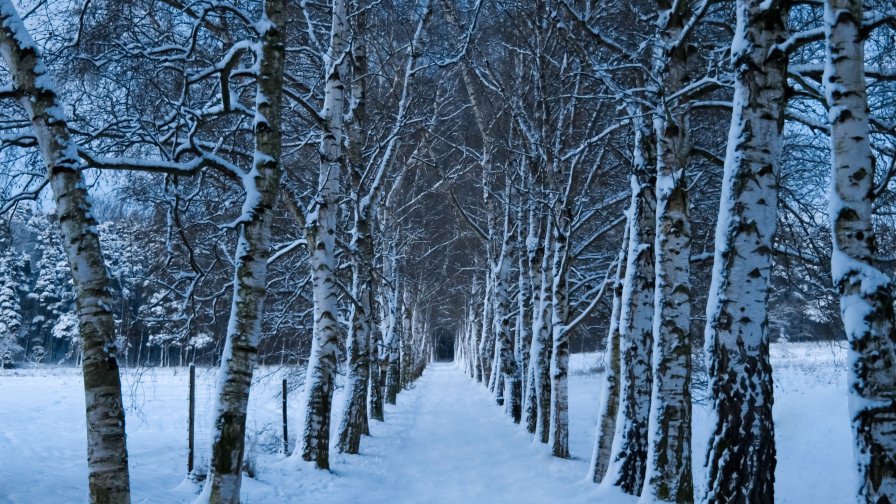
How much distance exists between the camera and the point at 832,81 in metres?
4.26

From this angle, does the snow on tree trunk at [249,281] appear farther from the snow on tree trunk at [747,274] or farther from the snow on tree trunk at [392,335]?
the snow on tree trunk at [392,335]

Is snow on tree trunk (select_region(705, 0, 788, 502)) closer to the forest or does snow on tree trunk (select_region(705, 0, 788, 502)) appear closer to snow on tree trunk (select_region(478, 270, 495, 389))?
the forest

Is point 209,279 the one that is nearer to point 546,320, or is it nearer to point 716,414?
point 546,320

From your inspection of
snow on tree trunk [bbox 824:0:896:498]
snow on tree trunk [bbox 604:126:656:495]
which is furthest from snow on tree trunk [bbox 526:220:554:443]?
snow on tree trunk [bbox 824:0:896:498]

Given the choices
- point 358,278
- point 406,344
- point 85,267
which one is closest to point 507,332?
point 358,278

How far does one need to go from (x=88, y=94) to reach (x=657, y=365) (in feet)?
22.1

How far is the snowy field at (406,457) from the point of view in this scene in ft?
25.4

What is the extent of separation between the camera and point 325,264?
9.35m

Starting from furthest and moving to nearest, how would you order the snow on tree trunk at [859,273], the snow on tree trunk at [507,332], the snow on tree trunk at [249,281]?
the snow on tree trunk at [507,332]
the snow on tree trunk at [249,281]
the snow on tree trunk at [859,273]

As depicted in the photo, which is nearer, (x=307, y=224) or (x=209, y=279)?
(x=307, y=224)

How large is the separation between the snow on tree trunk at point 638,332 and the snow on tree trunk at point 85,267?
6049 mm

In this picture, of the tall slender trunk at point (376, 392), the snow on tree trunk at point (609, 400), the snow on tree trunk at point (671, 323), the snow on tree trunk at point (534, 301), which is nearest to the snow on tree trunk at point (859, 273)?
the snow on tree trunk at point (671, 323)

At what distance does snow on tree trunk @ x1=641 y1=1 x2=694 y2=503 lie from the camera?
669 centimetres

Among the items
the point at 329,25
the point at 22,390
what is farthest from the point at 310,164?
the point at 22,390
